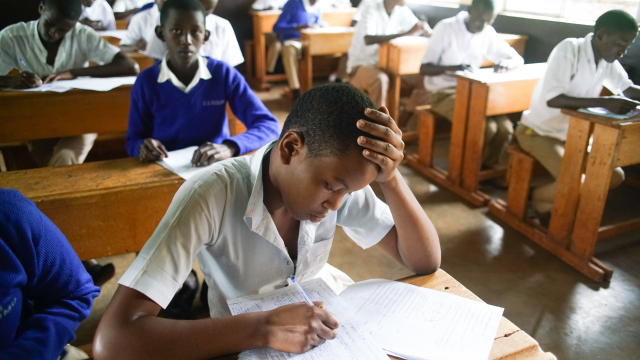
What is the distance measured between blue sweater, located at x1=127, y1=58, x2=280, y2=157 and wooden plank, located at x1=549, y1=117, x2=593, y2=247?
160 cm

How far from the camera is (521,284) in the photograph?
230cm

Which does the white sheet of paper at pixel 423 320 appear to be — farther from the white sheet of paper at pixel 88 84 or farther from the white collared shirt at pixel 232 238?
the white sheet of paper at pixel 88 84

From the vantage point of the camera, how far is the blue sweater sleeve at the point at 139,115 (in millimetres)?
1935

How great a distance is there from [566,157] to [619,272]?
651mm

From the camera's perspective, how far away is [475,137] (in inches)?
128

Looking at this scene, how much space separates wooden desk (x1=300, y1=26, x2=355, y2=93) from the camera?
536 centimetres

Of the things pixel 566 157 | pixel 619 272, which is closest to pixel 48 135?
pixel 566 157

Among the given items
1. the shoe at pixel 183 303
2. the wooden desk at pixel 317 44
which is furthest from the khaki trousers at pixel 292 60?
the shoe at pixel 183 303

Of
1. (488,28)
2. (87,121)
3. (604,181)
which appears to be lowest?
(604,181)

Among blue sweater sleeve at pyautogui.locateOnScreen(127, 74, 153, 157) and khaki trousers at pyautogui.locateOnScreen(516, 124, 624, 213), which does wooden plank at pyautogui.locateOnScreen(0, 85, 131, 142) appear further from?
khaki trousers at pyautogui.locateOnScreen(516, 124, 624, 213)

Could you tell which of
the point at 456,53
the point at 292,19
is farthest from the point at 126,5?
the point at 456,53

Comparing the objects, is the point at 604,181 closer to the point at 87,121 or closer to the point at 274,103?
the point at 87,121

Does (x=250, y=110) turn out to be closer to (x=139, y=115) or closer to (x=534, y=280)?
(x=139, y=115)

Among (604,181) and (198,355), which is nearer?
(198,355)
